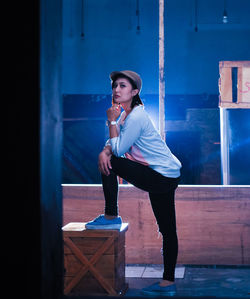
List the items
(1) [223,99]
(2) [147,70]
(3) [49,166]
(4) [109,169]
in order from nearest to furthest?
1. (3) [49,166]
2. (4) [109,169]
3. (1) [223,99]
4. (2) [147,70]

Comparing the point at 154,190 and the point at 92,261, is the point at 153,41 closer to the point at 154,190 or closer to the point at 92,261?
the point at 154,190

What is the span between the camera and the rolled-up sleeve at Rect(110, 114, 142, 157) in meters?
3.43

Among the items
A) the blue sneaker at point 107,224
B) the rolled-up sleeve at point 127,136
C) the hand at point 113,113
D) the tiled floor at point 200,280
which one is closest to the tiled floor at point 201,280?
the tiled floor at point 200,280

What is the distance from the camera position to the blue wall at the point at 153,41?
24.9 feet

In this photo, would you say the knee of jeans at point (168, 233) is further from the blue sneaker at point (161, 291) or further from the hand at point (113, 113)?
the hand at point (113, 113)

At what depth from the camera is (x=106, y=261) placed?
12.1 feet

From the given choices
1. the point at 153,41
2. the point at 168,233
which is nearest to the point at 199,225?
the point at 168,233

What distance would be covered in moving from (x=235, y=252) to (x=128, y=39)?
4.31 m

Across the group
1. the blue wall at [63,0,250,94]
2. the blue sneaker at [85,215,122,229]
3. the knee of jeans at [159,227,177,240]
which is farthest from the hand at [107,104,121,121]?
the blue wall at [63,0,250,94]

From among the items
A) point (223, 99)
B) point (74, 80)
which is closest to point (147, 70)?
point (74, 80)

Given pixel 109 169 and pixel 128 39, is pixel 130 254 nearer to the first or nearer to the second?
pixel 109 169

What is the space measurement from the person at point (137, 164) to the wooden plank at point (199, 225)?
3.57 feet

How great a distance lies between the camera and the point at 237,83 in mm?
5129

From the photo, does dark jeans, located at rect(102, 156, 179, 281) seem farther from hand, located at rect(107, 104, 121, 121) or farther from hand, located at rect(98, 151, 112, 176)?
hand, located at rect(107, 104, 121, 121)
